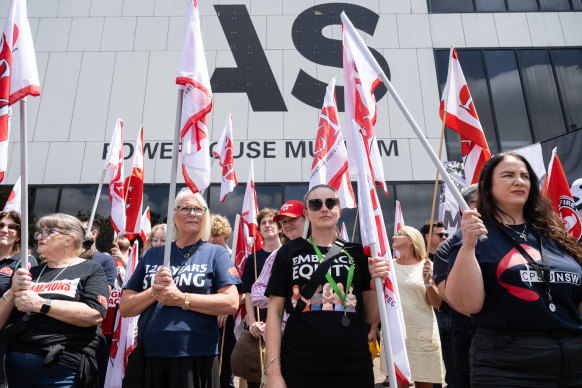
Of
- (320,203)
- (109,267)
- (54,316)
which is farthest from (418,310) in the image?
(54,316)

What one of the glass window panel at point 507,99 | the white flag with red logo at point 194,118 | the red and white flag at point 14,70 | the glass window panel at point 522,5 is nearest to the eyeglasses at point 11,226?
the red and white flag at point 14,70

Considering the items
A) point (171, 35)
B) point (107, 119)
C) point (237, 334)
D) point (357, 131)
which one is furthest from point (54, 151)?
point (357, 131)

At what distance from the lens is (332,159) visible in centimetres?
408

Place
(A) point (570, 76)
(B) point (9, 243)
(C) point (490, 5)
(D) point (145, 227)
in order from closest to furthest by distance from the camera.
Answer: (B) point (9, 243) < (D) point (145, 227) < (A) point (570, 76) < (C) point (490, 5)

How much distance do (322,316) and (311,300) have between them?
106mm

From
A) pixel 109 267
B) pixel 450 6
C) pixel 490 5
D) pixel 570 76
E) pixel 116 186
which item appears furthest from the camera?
pixel 490 5

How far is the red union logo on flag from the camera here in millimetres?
4086

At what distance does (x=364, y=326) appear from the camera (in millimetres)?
2189

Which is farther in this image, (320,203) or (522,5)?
(522,5)

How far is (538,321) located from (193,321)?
186 cm

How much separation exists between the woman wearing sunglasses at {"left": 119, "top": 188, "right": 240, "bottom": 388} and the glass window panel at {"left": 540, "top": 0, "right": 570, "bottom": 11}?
13.5m

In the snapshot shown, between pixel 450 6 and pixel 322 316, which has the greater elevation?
pixel 450 6

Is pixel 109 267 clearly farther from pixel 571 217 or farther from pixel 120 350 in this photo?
pixel 571 217

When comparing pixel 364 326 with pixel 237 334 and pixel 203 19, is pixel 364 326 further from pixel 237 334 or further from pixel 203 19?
pixel 203 19
